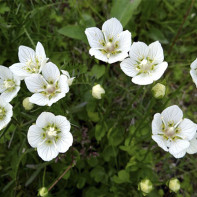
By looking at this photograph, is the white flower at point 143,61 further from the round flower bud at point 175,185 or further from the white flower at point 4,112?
the white flower at point 4,112

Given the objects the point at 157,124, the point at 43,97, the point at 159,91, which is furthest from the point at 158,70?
the point at 43,97

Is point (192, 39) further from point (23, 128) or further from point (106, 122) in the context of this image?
point (23, 128)

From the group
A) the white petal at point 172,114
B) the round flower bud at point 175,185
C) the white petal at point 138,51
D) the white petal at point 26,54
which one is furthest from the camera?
the white petal at point 26,54

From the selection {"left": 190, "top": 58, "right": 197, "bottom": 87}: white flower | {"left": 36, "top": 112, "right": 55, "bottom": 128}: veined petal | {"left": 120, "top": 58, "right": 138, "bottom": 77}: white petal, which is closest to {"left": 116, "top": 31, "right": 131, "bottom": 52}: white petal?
{"left": 120, "top": 58, "right": 138, "bottom": 77}: white petal

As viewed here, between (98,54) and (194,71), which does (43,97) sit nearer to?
(98,54)

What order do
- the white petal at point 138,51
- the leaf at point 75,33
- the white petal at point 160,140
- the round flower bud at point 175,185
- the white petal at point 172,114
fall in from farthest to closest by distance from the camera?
the leaf at point 75,33 < the white petal at point 138,51 < the white petal at point 172,114 < the round flower bud at point 175,185 < the white petal at point 160,140

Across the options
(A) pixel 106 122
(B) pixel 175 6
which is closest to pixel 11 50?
(A) pixel 106 122

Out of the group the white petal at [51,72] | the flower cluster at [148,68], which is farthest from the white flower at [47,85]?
the flower cluster at [148,68]

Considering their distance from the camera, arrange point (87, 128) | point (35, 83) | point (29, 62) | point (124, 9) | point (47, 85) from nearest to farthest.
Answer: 1. point (35, 83)
2. point (47, 85)
3. point (29, 62)
4. point (87, 128)
5. point (124, 9)
